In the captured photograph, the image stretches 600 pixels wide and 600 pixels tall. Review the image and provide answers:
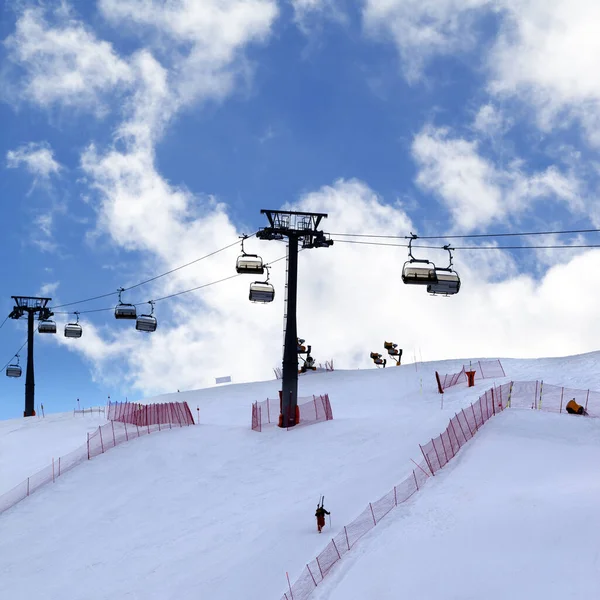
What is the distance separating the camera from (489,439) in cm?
1998

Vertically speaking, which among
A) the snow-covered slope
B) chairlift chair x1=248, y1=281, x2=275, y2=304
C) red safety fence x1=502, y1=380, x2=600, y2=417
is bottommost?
the snow-covered slope

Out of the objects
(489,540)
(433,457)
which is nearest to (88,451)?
(433,457)

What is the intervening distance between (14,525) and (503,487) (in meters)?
15.0

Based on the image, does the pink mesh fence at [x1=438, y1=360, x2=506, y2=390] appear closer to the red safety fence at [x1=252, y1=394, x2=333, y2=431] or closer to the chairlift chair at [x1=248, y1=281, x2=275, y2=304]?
the red safety fence at [x1=252, y1=394, x2=333, y2=431]

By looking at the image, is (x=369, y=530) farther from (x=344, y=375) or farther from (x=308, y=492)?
(x=344, y=375)

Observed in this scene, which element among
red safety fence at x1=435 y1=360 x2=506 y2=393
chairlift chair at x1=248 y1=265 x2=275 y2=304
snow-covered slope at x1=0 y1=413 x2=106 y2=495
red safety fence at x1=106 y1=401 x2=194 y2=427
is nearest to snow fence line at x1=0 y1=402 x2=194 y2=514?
red safety fence at x1=106 y1=401 x2=194 y2=427

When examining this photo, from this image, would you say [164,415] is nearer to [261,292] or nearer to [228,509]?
[261,292]

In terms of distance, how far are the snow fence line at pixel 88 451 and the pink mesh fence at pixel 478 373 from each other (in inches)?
617

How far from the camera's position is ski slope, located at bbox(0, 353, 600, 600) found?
1465cm

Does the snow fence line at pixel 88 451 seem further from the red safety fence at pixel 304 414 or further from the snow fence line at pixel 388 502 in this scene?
the snow fence line at pixel 388 502

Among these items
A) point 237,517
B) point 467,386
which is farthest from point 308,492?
point 467,386

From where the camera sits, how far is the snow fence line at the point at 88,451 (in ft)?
78.8

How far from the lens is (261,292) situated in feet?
99.2

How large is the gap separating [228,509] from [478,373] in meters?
25.7
